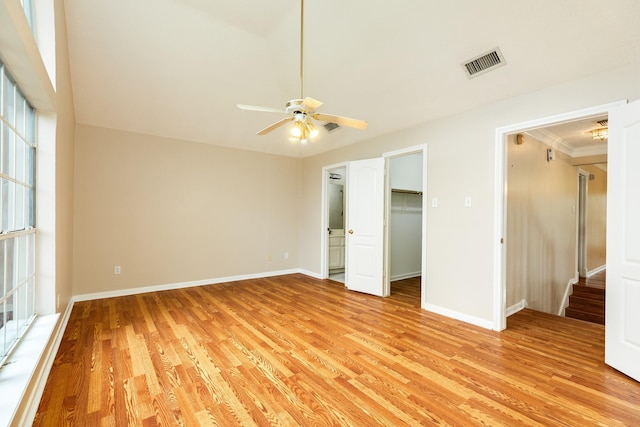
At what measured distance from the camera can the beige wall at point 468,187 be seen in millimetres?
2848

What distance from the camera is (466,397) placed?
1.93 m

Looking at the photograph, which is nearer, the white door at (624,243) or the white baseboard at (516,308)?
the white door at (624,243)

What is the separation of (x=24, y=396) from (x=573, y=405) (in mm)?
3230

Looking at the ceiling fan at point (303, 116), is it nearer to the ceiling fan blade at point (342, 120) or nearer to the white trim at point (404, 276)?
the ceiling fan blade at point (342, 120)

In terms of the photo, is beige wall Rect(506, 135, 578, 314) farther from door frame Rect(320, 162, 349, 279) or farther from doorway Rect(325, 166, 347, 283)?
door frame Rect(320, 162, 349, 279)

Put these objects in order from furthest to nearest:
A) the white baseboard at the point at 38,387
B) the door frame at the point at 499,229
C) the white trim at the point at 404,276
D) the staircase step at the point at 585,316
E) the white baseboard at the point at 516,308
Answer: the white trim at the point at 404,276, the staircase step at the point at 585,316, the white baseboard at the point at 516,308, the door frame at the point at 499,229, the white baseboard at the point at 38,387

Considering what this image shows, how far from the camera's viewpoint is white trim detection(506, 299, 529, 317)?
11.9ft

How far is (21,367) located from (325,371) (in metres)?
1.88

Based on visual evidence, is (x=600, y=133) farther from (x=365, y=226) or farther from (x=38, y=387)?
(x=38, y=387)

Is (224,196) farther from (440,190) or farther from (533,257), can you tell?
(533,257)

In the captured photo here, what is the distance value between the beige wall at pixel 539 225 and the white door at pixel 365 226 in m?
1.66

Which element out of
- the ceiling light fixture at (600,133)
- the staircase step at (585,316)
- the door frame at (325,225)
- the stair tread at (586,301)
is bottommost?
the staircase step at (585,316)

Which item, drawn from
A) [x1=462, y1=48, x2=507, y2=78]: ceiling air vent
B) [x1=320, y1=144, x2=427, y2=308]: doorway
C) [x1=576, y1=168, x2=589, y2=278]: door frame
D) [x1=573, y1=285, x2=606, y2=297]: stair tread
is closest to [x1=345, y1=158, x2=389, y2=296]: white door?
[x1=320, y1=144, x2=427, y2=308]: doorway

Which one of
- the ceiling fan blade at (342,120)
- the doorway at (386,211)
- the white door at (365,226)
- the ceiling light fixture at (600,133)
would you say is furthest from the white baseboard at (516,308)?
the ceiling fan blade at (342,120)
